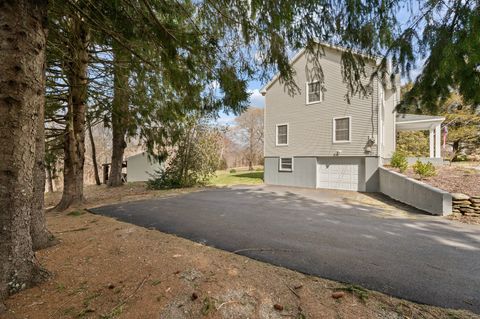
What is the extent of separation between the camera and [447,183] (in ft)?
27.0

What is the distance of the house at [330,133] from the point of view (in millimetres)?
11430

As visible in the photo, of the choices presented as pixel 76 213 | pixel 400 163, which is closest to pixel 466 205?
pixel 400 163

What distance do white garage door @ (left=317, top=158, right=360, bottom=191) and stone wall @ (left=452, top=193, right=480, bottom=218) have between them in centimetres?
529

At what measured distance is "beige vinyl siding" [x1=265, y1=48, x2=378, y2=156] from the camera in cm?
1159

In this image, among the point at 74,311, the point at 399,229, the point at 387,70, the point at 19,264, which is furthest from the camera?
the point at 399,229

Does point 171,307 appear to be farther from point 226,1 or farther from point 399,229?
point 399,229

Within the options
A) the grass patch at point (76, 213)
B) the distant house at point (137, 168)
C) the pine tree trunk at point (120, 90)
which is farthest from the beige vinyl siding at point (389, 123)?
the distant house at point (137, 168)

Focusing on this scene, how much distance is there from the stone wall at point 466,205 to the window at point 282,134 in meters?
8.93

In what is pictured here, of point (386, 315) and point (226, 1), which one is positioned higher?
point (226, 1)

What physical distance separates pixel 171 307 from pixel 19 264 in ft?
5.47

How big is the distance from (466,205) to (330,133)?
701cm

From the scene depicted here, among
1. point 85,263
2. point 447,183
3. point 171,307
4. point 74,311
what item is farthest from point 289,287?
point 447,183

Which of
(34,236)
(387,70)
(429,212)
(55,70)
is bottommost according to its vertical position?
(429,212)

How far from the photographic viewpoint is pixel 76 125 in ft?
23.0
